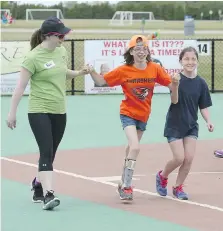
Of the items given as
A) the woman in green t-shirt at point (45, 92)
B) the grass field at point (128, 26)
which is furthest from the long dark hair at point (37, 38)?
the grass field at point (128, 26)

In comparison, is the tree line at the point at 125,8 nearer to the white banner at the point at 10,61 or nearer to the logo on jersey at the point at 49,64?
the white banner at the point at 10,61

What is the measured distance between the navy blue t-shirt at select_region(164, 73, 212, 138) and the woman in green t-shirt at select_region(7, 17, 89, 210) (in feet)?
4.07

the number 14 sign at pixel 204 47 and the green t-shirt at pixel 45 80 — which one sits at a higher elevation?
the green t-shirt at pixel 45 80

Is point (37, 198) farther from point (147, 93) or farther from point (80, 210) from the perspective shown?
point (147, 93)

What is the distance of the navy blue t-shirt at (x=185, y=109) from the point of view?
8.66m

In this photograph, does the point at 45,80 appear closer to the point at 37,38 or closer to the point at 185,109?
the point at 37,38

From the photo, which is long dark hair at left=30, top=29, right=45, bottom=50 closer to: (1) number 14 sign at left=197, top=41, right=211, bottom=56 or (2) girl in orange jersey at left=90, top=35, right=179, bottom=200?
(2) girl in orange jersey at left=90, top=35, right=179, bottom=200

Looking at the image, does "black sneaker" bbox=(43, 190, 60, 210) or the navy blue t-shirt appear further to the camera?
the navy blue t-shirt

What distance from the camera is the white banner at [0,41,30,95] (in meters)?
Answer: 20.5

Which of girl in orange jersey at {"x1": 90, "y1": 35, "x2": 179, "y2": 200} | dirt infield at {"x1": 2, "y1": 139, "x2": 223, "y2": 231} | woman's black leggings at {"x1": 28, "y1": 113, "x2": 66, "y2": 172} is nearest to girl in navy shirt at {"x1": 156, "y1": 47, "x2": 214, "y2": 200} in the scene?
girl in orange jersey at {"x1": 90, "y1": 35, "x2": 179, "y2": 200}

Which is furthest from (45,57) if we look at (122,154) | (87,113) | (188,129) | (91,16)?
(91,16)

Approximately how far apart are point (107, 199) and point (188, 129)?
1162 millimetres

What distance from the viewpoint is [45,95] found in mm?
8172

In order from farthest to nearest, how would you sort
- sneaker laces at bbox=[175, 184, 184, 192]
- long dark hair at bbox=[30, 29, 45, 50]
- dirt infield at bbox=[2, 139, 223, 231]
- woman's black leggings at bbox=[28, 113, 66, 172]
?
1. sneaker laces at bbox=[175, 184, 184, 192]
2. long dark hair at bbox=[30, 29, 45, 50]
3. woman's black leggings at bbox=[28, 113, 66, 172]
4. dirt infield at bbox=[2, 139, 223, 231]
